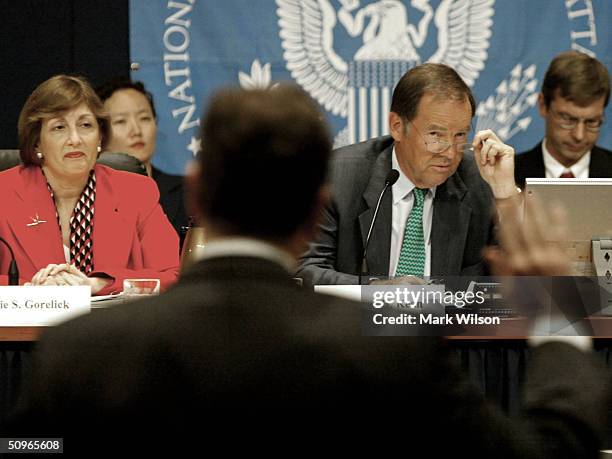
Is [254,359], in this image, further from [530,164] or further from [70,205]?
[530,164]

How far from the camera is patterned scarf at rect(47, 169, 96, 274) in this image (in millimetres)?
3594

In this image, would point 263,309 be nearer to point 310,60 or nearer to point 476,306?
point 476,306

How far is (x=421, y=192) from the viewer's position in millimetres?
3668

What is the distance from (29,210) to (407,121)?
1.39m

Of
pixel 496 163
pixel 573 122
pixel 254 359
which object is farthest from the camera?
pixel 573 122

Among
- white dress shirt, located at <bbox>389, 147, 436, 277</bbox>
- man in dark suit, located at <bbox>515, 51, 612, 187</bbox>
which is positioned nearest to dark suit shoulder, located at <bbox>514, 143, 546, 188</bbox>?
man in dark suit, located at <bbox>515, 51, 612, 187</bbox>

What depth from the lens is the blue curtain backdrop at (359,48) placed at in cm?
503

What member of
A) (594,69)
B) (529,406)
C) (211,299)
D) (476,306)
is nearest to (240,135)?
(211,299)

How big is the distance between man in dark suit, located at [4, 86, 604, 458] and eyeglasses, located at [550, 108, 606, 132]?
4.03m

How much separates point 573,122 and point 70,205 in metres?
2.50

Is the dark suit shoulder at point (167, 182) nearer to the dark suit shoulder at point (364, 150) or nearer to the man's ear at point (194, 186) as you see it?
the dark suit shoulder at point (364, 150)

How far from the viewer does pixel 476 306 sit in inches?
115

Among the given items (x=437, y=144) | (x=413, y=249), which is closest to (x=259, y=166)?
(x=413, y=249)

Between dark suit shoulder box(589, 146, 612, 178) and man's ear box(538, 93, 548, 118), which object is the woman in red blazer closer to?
man's ear box(538, 93, 548, 118)
